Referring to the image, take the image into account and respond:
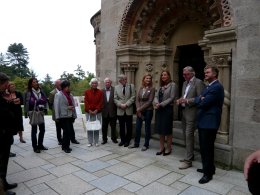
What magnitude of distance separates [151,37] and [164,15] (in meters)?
0.63

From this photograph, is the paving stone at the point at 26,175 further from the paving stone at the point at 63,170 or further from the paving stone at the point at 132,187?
the paving stone at the point at 132,187

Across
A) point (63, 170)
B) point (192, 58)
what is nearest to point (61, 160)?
point (63, 170)

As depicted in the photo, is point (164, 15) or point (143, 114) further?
point (164, 15)

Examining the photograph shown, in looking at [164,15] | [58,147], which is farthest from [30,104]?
[164,15]

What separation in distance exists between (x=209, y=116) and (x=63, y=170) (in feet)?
8.03

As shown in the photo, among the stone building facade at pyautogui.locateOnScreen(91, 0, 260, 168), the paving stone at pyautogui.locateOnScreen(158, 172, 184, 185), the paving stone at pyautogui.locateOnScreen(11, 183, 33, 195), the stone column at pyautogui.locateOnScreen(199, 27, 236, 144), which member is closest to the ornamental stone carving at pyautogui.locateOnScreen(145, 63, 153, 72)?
the stone building facade at pyautogui.locateOnScreen(91, 0, 260, 168)

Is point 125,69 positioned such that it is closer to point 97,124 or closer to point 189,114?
point 97,124

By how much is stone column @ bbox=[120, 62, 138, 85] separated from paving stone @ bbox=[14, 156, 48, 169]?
2.88m

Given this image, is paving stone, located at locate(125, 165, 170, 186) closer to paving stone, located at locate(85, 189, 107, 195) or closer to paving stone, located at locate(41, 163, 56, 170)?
paving stone, located at locate(85, 189, 107, 195)

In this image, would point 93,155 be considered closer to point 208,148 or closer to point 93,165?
point 93,165

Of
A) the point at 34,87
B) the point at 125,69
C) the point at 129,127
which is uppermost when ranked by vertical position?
the point at 125,69

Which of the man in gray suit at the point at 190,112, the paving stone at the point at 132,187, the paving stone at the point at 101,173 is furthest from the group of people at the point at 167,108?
the paving stone at the point at 101,173

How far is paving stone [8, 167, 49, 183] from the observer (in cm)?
345

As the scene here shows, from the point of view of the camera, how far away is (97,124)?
17.1 ft
